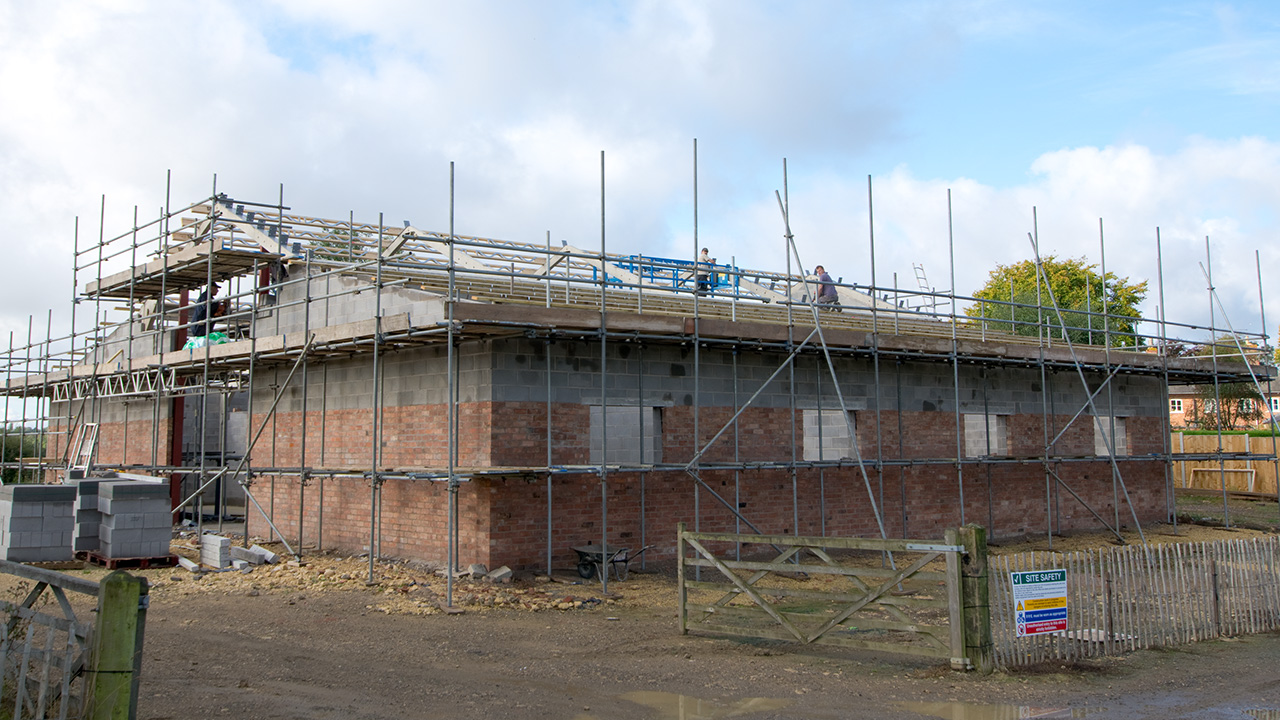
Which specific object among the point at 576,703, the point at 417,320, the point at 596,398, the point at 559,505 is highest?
the point at 417,320

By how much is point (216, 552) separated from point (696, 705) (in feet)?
32.3

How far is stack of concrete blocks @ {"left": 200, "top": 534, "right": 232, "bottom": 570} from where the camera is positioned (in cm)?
1532

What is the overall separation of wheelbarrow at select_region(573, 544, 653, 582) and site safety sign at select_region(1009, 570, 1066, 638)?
19.5 feet

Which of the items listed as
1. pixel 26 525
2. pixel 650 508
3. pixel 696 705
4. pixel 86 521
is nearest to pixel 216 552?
pixel 86 521

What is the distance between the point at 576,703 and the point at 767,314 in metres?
13.0

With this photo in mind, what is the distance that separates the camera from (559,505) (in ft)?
48.5

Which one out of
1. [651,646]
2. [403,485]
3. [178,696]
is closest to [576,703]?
[651,646]

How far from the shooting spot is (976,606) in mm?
9250

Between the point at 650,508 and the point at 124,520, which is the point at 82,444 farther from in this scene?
the point at 650,508

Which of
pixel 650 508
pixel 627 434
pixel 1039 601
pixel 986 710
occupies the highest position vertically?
pixel 627 434

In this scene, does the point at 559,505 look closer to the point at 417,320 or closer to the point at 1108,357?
the point at 417,320

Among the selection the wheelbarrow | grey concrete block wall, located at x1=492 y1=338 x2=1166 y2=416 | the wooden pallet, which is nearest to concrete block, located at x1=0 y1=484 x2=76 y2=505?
the wooden pallet

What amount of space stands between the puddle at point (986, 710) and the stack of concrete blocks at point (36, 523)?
13025 mm

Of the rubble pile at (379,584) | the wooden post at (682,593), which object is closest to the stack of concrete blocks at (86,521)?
the rubble pile at (379,584)
